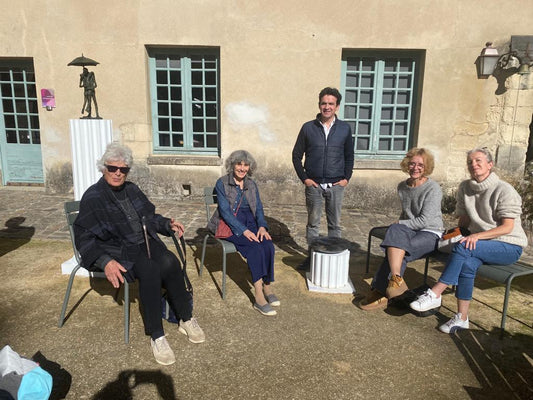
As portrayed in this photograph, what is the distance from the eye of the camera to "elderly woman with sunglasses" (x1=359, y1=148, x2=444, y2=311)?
11.0 ft

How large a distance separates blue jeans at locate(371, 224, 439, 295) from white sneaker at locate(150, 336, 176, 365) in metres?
1.82

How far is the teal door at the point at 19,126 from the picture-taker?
7.80 meters

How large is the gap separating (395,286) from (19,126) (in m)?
8.14

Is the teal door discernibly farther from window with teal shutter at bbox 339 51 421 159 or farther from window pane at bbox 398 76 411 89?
window pane at bbox 398 76 411 89

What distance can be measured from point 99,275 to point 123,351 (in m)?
1.33

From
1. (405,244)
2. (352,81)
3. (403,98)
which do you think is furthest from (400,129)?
(405,244)

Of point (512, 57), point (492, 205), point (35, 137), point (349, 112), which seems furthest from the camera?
point (35, 137)

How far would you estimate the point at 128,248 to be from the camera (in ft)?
10.00

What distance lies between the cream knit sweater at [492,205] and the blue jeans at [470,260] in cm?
9

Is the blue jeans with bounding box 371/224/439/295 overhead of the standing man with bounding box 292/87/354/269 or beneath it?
beneath

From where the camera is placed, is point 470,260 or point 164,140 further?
point 164,140

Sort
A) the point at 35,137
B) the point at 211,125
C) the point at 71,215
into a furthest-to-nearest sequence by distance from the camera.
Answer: the point at 35,137
the point at 211,125
the point at 71,215

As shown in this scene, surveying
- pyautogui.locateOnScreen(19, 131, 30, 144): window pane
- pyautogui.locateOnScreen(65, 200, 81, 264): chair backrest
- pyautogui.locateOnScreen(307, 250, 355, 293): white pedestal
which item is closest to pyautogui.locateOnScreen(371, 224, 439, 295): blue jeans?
pyautogui.locateOnScreen(307, 250, 355, 293): white pedestal

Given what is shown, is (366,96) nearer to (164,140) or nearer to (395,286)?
(164,140)
